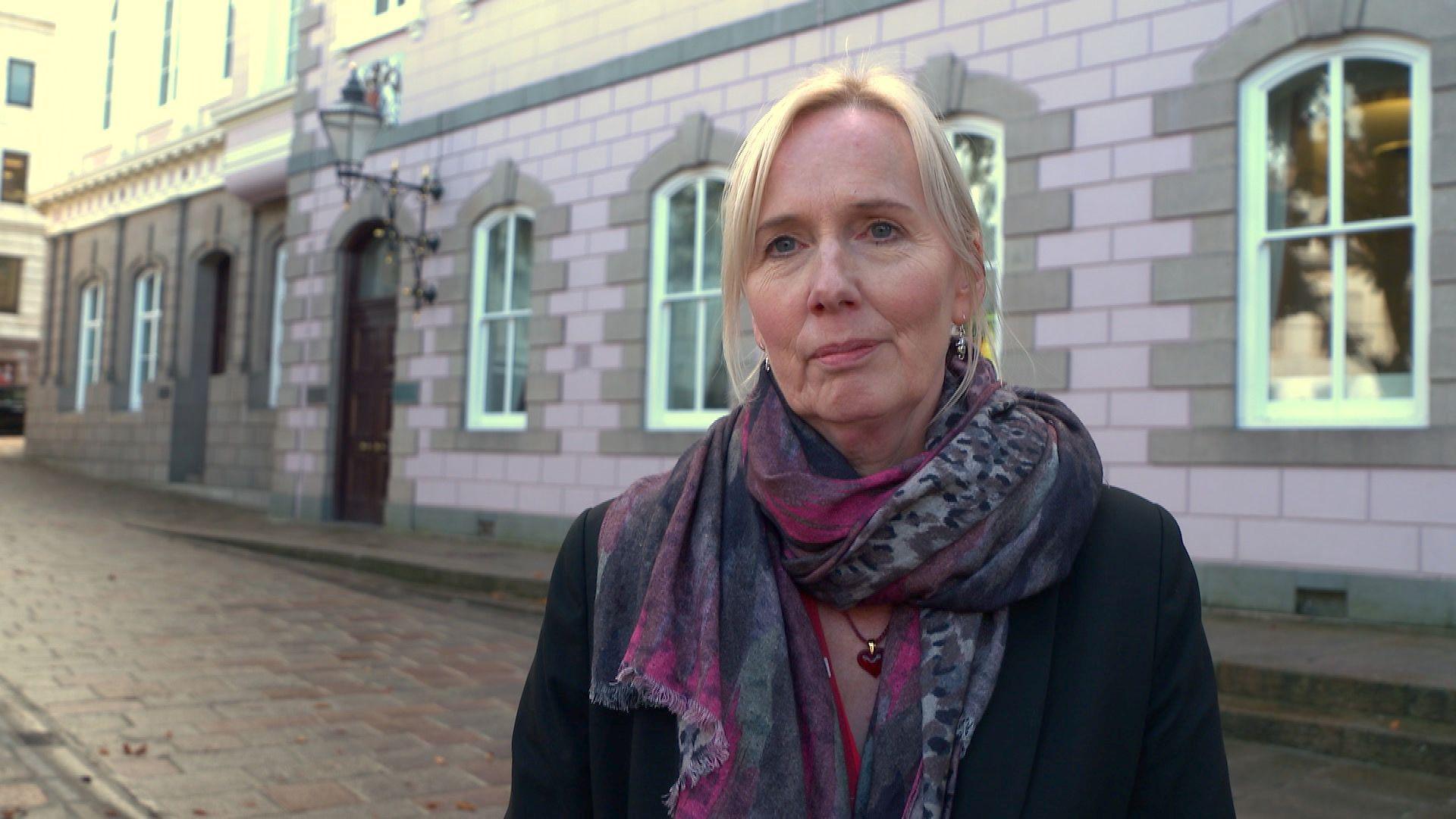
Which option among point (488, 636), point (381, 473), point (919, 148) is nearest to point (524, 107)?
point (381, 473)

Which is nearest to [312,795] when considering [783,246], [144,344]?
[783,246]

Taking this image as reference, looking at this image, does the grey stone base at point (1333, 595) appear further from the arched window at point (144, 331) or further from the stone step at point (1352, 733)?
the arched window at point (144, 331)

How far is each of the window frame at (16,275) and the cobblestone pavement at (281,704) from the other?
119 feet

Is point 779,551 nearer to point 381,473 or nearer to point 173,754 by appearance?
point 173,754

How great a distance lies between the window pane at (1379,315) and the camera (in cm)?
720

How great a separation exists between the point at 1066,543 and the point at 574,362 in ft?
35.0

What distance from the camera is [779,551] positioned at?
5.76ft

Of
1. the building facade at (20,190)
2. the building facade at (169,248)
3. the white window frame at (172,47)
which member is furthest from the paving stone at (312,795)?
the building facade at (20,190)

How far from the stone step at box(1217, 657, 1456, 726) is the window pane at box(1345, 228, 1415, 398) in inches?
79.7

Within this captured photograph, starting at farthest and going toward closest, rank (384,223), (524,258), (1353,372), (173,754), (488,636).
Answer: (384,223) → (524,258) → (488,636) → (1353,372) → (173,754)

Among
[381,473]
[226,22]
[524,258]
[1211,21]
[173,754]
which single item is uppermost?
[226,22]

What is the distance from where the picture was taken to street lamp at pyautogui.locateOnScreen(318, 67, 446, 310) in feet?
44.0

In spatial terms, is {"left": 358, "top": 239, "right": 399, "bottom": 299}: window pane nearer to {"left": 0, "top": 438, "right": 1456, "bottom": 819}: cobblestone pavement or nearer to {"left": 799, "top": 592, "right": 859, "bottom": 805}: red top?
{"left": 0, "top": 438, "right": 1456, "bottom": 819}: cobblestone pavement

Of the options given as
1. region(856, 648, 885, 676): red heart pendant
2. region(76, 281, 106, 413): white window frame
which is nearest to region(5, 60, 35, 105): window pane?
region(76, 281, 106, 413): white window frame
